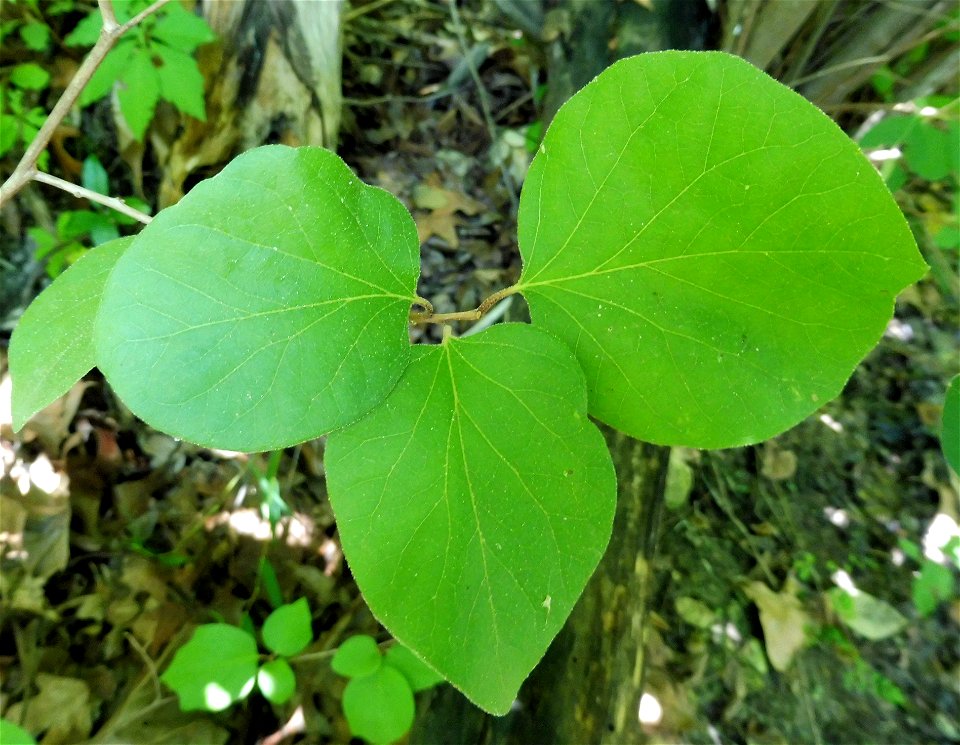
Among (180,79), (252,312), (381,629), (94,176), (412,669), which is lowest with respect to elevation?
(381,629)

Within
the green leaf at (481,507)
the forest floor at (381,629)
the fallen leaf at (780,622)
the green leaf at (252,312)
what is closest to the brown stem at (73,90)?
the green leaf at (252,312)

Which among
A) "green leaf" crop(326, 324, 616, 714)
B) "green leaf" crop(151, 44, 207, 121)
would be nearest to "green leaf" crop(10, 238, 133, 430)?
"green leaf" crop(326, 324, 616, 714)

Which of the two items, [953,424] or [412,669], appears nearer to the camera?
[953,424]

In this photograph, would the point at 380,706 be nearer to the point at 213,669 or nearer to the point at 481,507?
the point at 213,669

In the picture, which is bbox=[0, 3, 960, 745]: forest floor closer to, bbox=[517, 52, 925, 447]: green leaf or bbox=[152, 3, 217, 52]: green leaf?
bbox=[152, 3, 217, 52]: green leaf

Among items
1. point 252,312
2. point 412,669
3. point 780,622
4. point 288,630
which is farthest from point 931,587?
point 252,312

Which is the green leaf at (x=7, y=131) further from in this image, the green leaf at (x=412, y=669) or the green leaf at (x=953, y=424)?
the green leaf at (x=953, y=424)

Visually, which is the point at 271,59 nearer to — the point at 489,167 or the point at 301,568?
the point at 489,167
